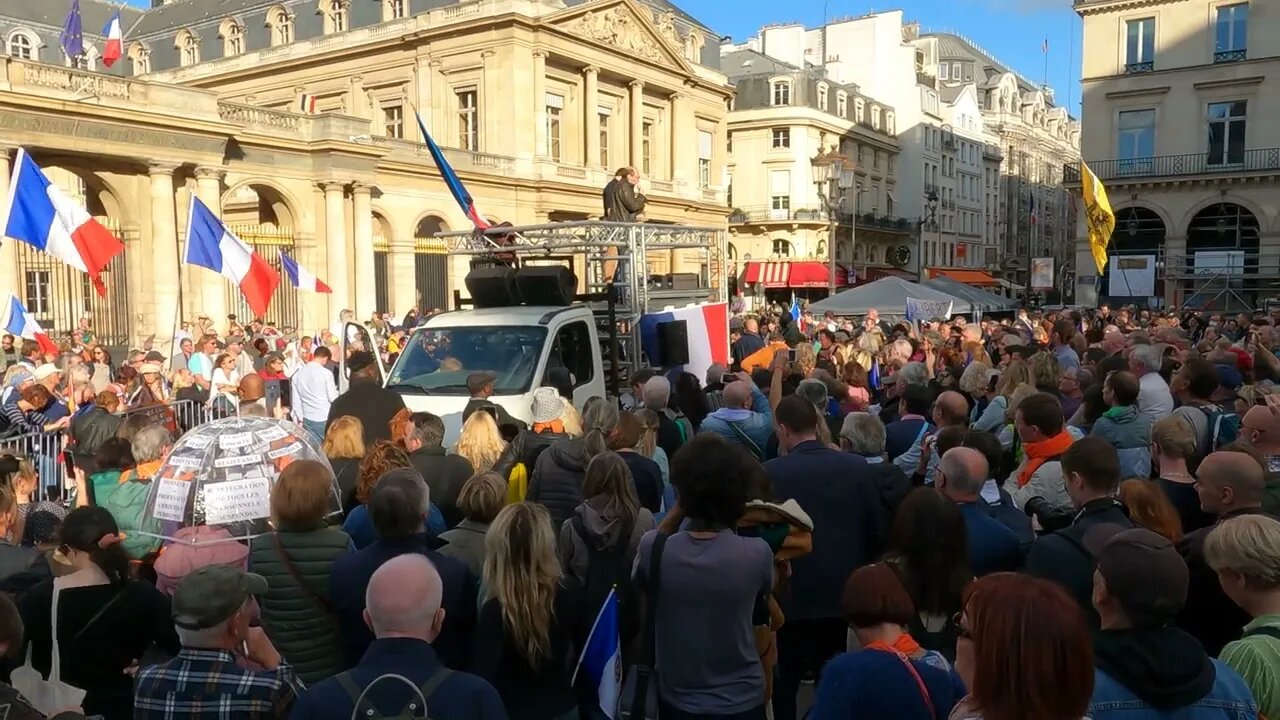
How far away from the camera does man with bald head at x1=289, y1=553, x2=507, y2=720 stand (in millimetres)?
2430

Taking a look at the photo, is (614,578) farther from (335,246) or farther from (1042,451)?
(335,246)

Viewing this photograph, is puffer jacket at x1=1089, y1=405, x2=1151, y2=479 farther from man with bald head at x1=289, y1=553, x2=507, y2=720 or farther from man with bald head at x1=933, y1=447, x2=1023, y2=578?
man with bald head at x1=289, y1=553, x2=507, y2=720

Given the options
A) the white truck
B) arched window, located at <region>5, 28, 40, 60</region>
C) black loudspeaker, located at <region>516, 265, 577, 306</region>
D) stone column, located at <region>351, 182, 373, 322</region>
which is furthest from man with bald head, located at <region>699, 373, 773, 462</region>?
arched window, located at <region>5, 28, 40, 60</region>

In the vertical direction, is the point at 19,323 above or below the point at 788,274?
below

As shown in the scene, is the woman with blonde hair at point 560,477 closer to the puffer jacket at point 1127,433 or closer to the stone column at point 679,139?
the puffer jacket at point 1127,433

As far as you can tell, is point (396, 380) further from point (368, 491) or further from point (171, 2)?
point (171, 2)

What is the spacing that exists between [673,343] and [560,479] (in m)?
6.81

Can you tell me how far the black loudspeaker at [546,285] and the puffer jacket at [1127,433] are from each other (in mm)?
6852

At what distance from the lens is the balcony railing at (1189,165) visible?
35.0m

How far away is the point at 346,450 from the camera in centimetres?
591

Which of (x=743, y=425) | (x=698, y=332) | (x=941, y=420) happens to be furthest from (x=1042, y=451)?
(x=698, y=332)

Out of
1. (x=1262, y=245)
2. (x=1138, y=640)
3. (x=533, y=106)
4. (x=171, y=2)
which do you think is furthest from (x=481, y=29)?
(x=1138, y=640)

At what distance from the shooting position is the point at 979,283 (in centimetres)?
5519

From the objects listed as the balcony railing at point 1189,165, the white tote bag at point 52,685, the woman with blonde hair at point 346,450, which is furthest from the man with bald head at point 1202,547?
the balcony railing at point 1189,165
